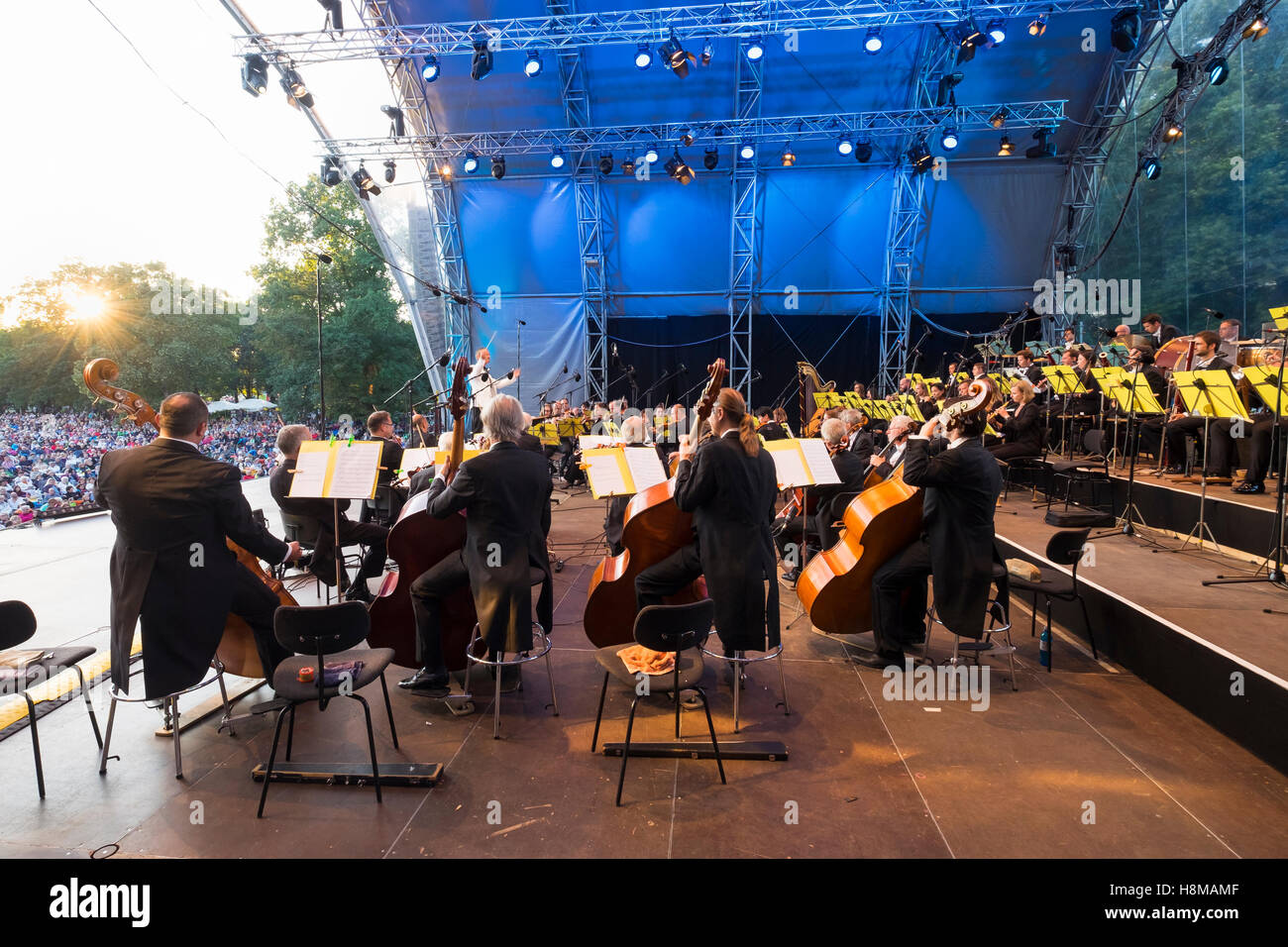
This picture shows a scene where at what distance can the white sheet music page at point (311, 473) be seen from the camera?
13.6 feet

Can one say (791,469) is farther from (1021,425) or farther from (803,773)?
(1021,425)

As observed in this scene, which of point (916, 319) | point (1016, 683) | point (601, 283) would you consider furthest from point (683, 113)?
point (1016, 683)

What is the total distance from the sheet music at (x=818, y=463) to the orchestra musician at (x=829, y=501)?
1.06m

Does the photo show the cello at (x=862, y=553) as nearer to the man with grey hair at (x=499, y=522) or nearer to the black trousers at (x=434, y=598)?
the man with grey hair at (x=499, y=522)

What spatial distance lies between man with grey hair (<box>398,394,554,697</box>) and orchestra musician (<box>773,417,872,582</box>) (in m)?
3.20

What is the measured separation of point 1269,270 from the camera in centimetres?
990

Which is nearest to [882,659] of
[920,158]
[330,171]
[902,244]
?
[920,158]

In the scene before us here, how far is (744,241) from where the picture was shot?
602 inches

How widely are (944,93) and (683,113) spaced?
18.2 feet

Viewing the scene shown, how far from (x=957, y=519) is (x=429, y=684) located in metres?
3.42

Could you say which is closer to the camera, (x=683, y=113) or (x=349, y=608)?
(x=349, y=608)

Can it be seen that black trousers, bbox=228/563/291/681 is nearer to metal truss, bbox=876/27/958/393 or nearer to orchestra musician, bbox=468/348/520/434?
orchestra musician, bbox=468/348/520/434

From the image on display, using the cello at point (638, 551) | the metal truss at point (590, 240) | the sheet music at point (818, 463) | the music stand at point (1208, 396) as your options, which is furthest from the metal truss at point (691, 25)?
the cello at point (638, 551)

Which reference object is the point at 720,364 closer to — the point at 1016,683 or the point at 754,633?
the point at 754,633
